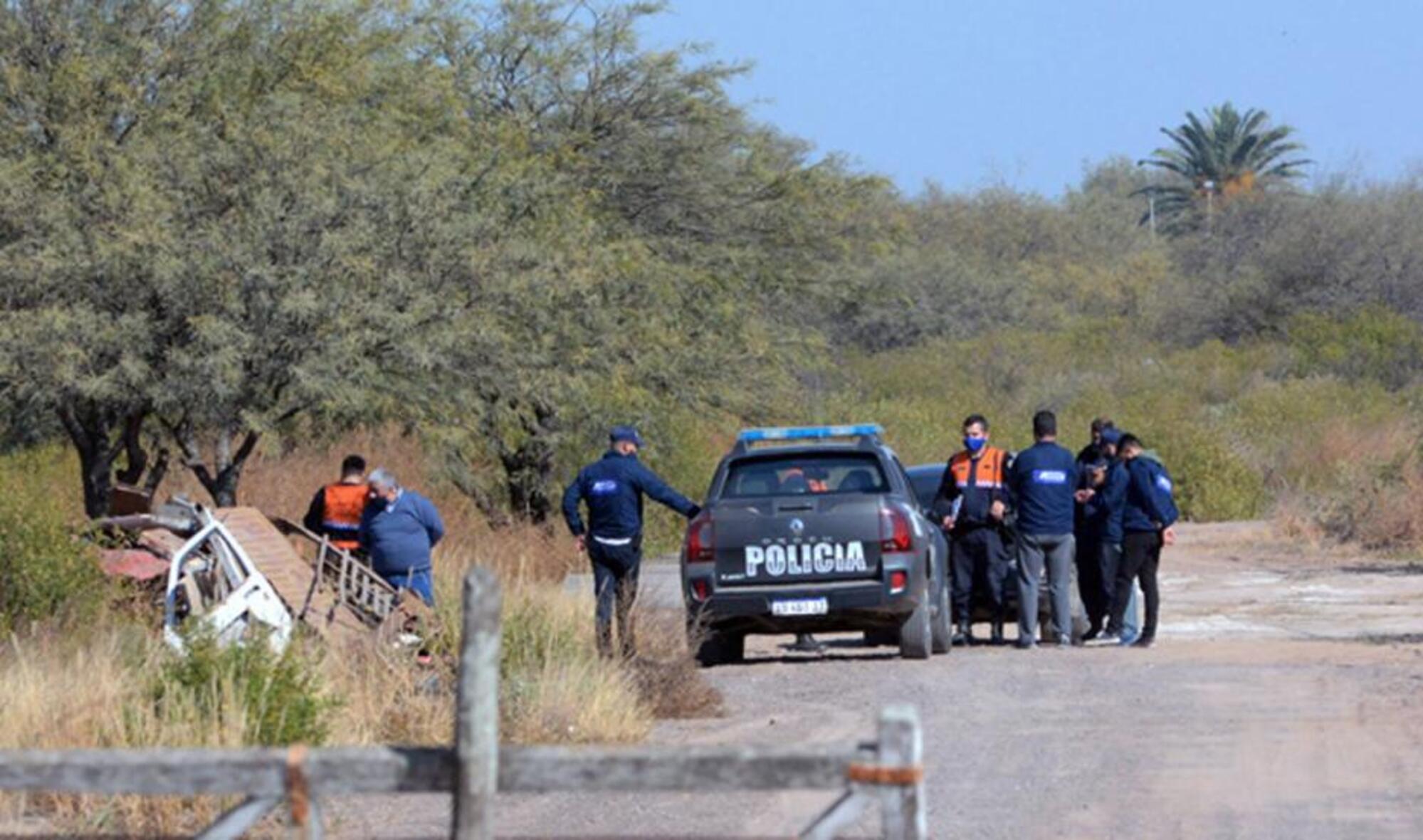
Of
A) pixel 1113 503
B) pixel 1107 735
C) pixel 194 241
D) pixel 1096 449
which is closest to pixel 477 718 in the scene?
pixel 1107 735

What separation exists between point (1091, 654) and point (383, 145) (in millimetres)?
7885

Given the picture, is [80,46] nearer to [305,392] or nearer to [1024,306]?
[305,392]

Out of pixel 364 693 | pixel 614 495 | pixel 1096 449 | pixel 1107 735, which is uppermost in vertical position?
pixel 1096 449

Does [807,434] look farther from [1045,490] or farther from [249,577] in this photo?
[249,577]

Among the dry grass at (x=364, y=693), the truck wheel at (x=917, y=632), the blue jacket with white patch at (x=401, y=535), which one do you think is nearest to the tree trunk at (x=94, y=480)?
the dry grass at (x=364, y=693)

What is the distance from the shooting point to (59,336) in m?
18.1

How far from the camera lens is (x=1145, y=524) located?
688 inches

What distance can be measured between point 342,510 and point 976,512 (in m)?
4.84

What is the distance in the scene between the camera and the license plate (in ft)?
52.1

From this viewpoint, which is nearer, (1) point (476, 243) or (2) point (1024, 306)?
(1) point (476, 243)

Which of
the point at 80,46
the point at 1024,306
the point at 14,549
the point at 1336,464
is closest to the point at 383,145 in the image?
the point at 80,46

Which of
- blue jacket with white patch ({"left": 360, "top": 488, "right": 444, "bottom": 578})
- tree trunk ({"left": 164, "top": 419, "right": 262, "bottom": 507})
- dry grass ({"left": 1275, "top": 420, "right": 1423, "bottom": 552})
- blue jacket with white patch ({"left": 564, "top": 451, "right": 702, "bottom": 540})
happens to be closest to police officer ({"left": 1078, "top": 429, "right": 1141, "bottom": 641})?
blue jacket with white patch ({"left": 564, "top": 451, "right": 702, "bottom": 540})

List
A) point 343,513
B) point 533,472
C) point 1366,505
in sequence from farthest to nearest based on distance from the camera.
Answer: point 1366,505 < point 533,472 < point 343,513

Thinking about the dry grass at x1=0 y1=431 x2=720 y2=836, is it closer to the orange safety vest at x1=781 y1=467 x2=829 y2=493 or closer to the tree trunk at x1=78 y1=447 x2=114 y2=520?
the orange safety vest at x1=781 y1=467 x2=829 y2=493
